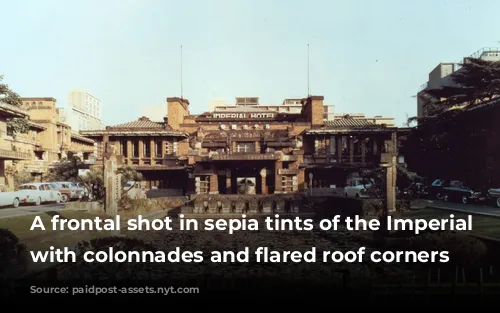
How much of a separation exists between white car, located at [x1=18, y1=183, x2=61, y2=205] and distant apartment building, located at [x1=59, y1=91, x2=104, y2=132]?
140ft

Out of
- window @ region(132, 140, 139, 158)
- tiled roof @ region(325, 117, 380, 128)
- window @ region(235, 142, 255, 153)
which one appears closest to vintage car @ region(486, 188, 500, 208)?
tiled roof @ region(325, 117, 380, 128)

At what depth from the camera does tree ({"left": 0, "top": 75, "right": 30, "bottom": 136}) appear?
40688 mm

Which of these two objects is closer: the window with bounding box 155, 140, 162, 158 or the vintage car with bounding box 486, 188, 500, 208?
the vintage car with bounding box 486, 188, 500, 208

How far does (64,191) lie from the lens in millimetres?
34188

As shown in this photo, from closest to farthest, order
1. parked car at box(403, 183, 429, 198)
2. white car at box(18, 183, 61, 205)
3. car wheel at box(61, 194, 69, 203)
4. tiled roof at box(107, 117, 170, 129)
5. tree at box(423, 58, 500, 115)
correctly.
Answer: white car at box(18, 183, 61, 205), car wheel at box(61, 194, 69, 203), parked car at box(403, 183, 429, 198), tree at box(423, 58, 500, 115), tiled roof at box(107, 117, 170, 129)

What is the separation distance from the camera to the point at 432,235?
44.8ft

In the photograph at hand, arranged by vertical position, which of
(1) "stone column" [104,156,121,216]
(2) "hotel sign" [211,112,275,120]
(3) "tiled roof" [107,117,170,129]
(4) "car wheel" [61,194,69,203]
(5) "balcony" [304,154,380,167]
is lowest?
(4) "car wheel" [61,194,69,203]

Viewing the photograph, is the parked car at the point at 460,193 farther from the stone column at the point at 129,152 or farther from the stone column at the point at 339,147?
the stone column at the point at 129,152

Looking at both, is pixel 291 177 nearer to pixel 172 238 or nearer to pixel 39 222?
pixel 172 238

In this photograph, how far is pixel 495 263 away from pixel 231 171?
31.3 metres

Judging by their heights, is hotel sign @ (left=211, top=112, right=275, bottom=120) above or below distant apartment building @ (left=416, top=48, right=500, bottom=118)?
below

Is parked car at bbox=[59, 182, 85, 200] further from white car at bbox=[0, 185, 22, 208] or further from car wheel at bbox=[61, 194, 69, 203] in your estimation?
white car at bbox=[0, 185, 22, 208]

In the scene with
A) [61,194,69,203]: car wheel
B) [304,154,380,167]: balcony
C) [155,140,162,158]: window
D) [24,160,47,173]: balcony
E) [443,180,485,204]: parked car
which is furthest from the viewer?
[24,160,47,173]: balcony

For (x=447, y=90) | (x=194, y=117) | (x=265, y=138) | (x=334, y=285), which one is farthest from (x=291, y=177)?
(x=334, y=285)
